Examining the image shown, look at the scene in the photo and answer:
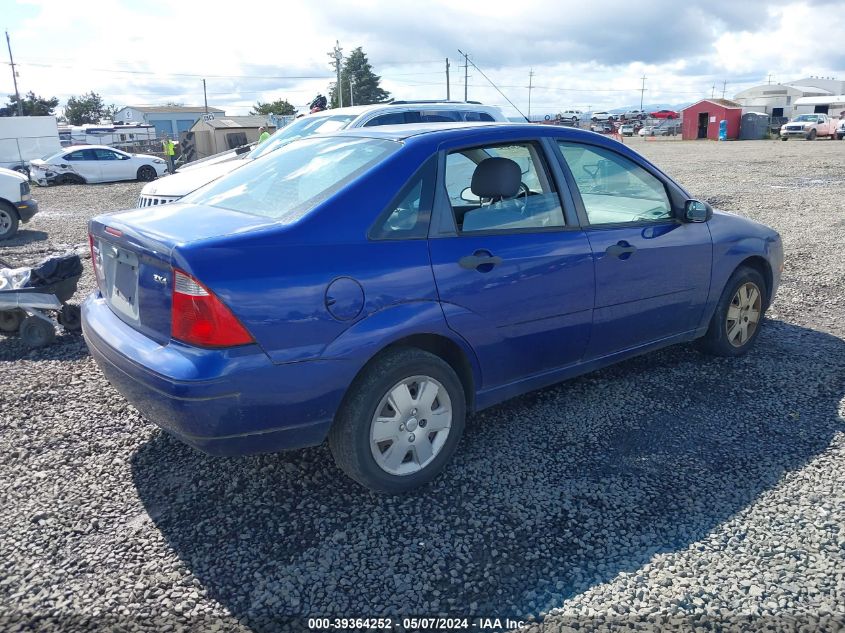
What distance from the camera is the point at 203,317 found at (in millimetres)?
2709

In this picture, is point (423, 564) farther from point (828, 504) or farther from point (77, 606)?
point (828, 504)

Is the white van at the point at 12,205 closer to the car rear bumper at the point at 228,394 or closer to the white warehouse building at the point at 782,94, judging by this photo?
the car rear bumper at the point at 228,394

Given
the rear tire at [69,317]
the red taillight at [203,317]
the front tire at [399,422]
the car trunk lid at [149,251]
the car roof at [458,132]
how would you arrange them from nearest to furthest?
the red taillight at [203,317], the car trunk lid at [149,251], the front tire at [399,422], the car roof at [458,132], the rear tire at [69,317]

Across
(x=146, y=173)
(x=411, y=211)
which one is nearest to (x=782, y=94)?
(x=146, y=173)

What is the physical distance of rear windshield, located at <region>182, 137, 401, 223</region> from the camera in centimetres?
324

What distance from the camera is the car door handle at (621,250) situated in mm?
3916

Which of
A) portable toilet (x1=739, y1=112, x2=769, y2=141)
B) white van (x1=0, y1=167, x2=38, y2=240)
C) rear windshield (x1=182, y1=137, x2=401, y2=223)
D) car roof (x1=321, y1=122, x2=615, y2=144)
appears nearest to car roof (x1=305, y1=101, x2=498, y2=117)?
rear windshield (x1=182, y1=137, x2=401, y2=223)

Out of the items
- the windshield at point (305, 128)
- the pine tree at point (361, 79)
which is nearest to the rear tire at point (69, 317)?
the windshield at point (305, 128)

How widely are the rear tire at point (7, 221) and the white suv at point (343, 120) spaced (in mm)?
4355

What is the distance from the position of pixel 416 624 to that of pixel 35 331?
4.37 meters

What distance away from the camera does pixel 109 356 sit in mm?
3176

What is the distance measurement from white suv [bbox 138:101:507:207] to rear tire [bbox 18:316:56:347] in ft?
8.07

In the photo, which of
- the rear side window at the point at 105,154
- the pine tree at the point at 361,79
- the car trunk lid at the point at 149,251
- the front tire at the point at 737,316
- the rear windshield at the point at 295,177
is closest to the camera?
the car trunk lid at the point at 149,251

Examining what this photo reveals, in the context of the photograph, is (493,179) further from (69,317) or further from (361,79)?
(361,79)
